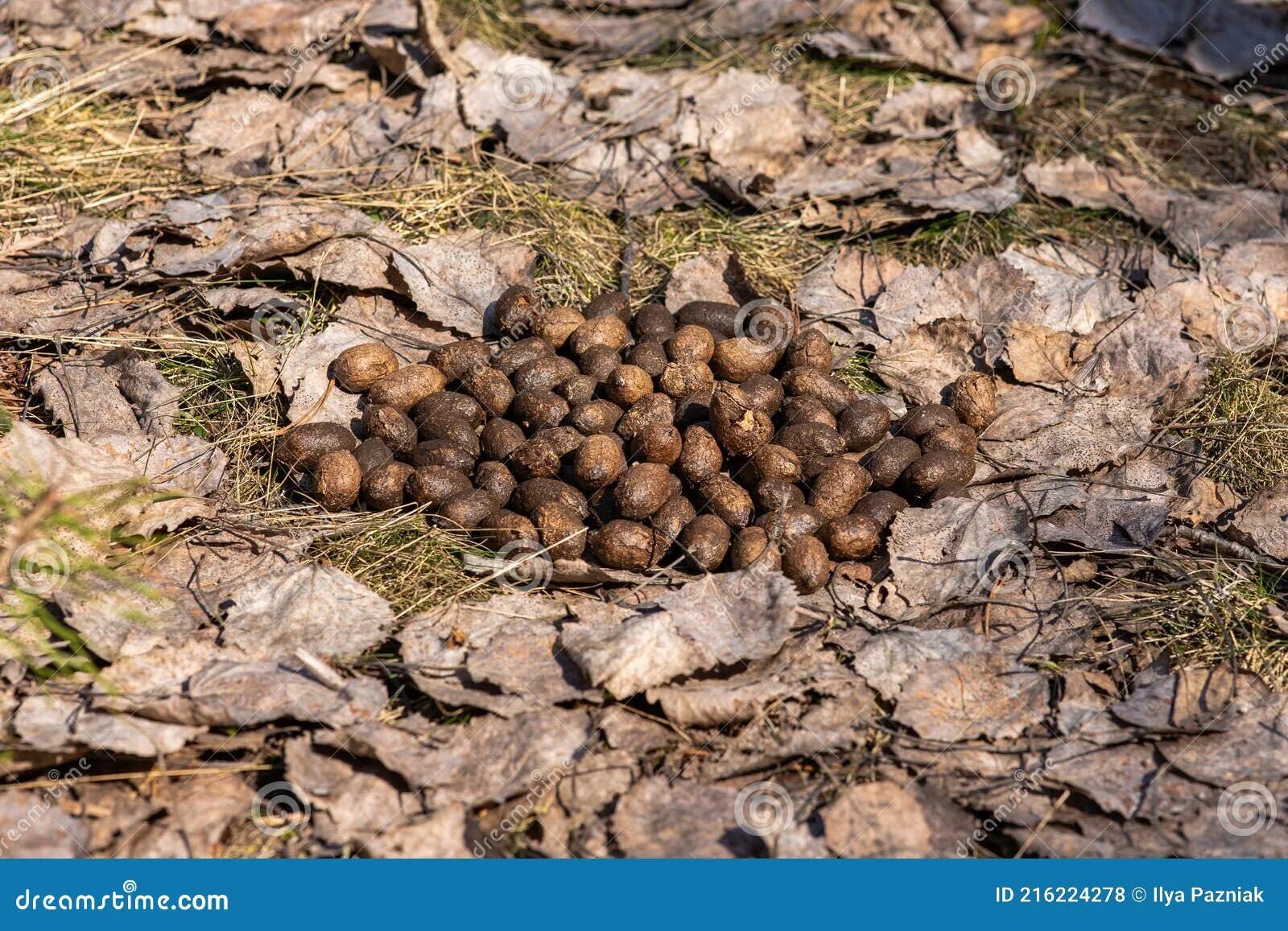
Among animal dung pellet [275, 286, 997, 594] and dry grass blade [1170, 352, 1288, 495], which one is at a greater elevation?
animal dung pellet [275, 286, 997, 594]

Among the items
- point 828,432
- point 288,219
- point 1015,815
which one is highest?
point 288,219

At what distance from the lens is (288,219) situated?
19.3ft

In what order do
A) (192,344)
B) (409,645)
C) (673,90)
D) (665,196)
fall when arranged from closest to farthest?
(409,645) < (192,344) < (665,196) < (673,90)

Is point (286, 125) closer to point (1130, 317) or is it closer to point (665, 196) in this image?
point (665, 196)

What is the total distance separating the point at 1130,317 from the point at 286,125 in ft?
17.3

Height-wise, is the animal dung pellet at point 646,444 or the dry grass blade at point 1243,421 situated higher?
the animal dung pellet at point 646,444

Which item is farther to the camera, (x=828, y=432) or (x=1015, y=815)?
(x=828, y=432)

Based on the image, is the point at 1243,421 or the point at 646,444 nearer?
the point at 646,444

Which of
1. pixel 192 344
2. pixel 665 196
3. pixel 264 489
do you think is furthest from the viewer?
pixel 665 196

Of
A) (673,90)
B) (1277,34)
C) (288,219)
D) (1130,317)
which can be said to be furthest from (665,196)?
(1277,34)

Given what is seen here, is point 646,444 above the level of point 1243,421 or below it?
above

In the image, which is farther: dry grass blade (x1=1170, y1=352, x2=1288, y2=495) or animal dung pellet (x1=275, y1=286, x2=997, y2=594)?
dry grass blade (x1=1170, y1=352, x2=1288, y2=495)

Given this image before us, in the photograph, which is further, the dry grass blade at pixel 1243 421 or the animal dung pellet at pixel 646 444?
the dry grass blade at pixel 1243 421

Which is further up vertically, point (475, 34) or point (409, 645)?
point (475, 34)
